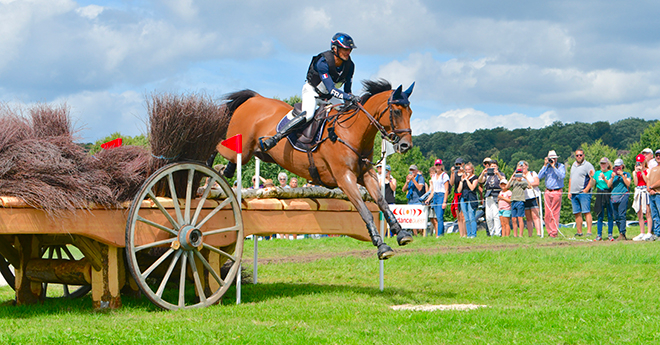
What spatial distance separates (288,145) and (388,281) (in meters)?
2.81

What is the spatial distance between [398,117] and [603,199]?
31.6 ft

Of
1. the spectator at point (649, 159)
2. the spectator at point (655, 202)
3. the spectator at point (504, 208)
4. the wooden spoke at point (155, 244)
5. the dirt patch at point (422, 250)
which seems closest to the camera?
the wooden spoke at point (155, 244)

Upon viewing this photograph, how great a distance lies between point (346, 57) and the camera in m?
8.56

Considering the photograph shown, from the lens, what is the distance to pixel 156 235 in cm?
705

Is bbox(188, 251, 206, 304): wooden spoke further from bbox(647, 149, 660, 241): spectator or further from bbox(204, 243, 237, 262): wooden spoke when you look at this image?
bbox(647, 149, 660, 241): spectator

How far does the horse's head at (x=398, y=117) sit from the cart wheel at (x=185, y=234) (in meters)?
1.96

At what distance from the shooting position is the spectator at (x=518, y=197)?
53.2 ft

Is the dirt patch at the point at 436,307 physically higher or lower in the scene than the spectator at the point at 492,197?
lower

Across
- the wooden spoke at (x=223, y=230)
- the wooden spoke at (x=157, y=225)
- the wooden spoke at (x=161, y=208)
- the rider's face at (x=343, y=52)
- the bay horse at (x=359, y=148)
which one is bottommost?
the wooden spoke at (x=223, y=230)

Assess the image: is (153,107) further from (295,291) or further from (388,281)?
(388,281)

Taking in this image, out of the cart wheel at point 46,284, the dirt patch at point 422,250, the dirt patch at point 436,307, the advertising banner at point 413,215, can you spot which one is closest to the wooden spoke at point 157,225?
the cart wheel at point 46,284

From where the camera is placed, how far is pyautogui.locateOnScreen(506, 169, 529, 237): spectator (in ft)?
53.2

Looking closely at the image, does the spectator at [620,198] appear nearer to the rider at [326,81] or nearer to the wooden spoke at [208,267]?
the rider at [326,81]

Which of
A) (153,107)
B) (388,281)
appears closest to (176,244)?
(153,107)
